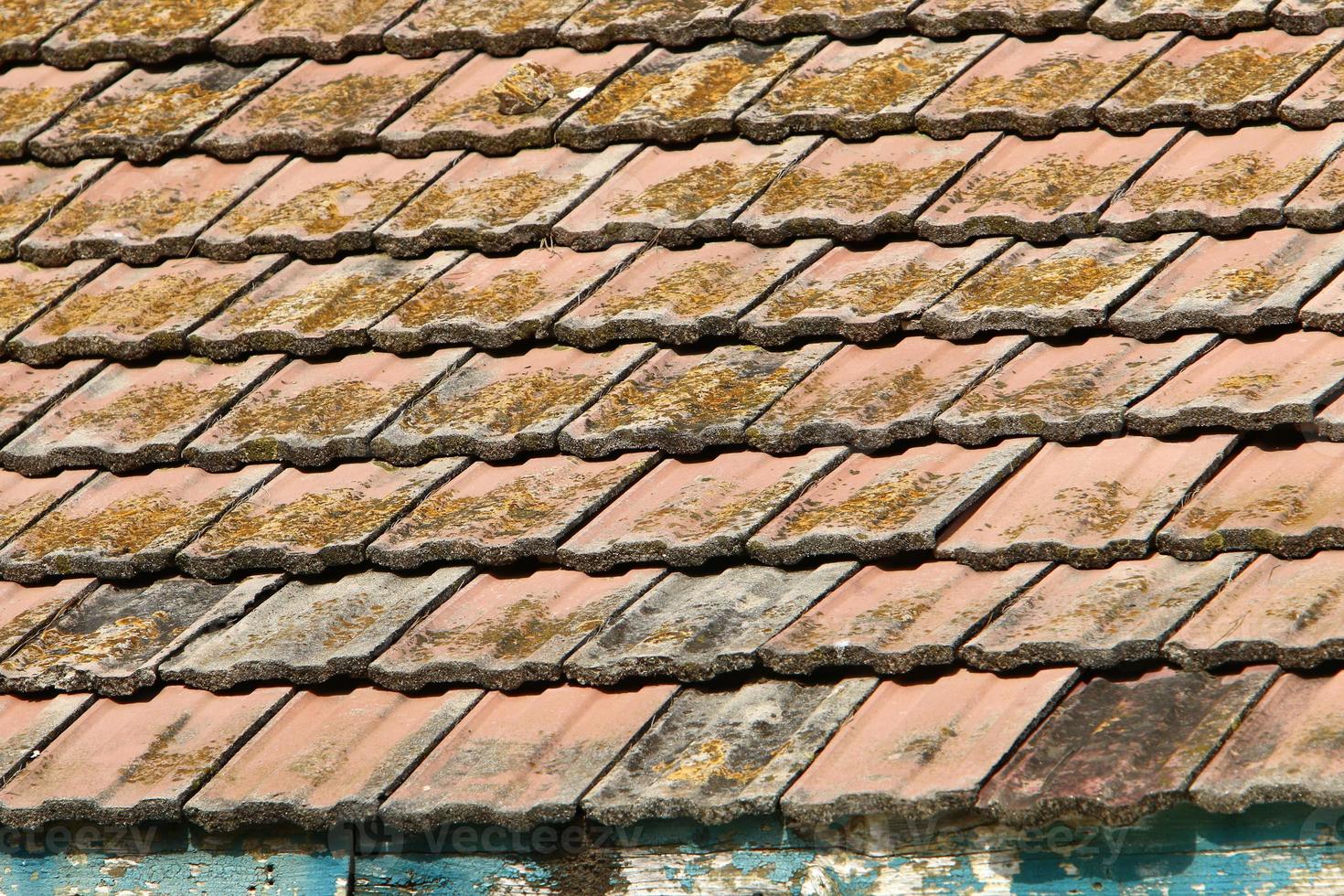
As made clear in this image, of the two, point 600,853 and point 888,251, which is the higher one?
point 888,251

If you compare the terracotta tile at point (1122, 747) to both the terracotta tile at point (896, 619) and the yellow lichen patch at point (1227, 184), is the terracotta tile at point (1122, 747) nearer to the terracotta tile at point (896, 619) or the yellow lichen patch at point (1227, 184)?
the terracotta tile at point (896, 619)

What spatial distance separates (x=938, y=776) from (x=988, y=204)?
129 cm

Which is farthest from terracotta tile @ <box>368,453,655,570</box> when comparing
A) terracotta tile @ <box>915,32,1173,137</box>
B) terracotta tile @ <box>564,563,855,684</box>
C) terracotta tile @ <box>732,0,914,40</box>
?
terracotta tile @ <box>732,0,914,40</box>

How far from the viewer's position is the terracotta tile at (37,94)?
12.5 ft

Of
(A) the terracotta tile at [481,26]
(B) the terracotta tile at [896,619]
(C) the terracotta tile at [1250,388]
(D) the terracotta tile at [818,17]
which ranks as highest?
(A) the terracotta tile at [481,26]

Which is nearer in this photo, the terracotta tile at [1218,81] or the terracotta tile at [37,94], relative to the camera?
the terracotta tile at [1218,81]

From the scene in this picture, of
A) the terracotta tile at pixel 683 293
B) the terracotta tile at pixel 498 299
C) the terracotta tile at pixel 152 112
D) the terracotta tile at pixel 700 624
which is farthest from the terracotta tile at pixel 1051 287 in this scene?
the terracotta tile at pixel 152 112

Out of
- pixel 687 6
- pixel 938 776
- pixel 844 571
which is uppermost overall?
pixel 687 6

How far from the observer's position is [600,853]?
243 cm

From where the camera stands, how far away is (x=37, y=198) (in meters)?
3.70

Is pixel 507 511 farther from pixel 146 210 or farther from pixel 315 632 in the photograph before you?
pixel 146 210

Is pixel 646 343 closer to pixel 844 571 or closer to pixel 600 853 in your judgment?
pixel 844 571

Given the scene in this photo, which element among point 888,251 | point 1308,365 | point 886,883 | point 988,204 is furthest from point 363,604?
point 1308,365

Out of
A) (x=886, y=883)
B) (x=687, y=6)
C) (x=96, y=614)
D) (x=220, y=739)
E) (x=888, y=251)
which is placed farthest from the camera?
(x=687, y=6)
